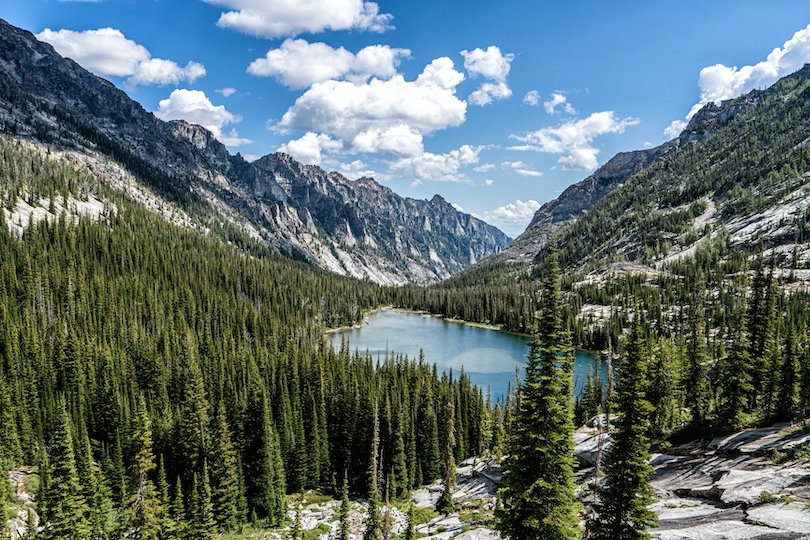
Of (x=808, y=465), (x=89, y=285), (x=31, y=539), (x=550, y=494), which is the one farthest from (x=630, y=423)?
(x=89, y=285)

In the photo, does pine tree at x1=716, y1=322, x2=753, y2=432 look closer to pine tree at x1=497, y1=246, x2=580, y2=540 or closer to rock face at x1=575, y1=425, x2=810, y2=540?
rock face at x1=575, y1=425, x2=810, y2=540

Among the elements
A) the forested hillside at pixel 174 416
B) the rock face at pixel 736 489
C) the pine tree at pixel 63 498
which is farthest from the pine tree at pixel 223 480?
the rock face at pixel 736 489

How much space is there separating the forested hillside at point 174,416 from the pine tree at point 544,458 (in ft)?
100

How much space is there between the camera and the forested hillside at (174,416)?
54.0 m

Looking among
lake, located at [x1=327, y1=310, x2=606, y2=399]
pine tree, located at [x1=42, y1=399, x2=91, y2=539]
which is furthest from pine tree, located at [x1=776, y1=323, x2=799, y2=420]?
lake, located at [x1=327, y1=310, x2=606, y2=399]

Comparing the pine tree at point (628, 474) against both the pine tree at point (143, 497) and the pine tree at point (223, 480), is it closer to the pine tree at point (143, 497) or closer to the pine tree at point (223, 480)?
the pine tree at point (143, 497)

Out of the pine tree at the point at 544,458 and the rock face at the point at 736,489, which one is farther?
the pine tree at the point at 544,458

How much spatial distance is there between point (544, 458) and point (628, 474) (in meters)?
4.34

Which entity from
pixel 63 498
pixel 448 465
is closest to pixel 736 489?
pixel 448 465

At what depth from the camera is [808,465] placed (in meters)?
24.4

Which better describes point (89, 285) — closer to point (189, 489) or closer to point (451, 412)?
point (189, 489)

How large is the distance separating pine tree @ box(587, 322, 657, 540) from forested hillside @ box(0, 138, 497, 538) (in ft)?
104

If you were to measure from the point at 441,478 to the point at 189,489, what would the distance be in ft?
130

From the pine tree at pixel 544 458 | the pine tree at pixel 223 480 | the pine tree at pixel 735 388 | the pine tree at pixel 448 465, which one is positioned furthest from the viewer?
the pine tree at pixel 223 480
